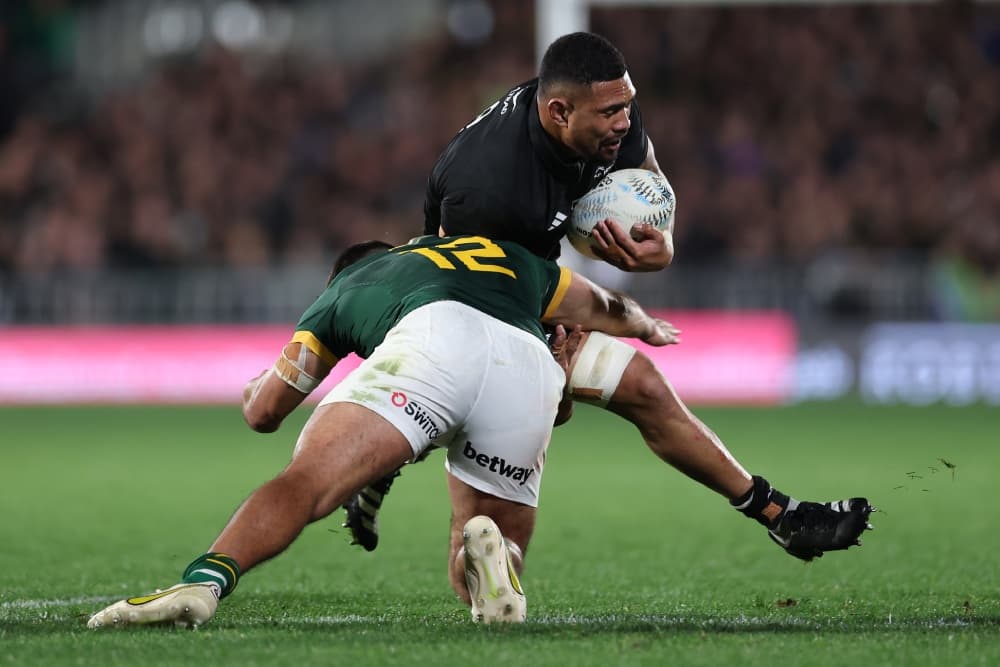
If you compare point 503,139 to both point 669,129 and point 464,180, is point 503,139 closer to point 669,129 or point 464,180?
point 464,180

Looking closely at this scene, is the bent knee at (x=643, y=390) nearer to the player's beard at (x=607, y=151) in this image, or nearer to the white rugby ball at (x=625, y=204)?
the white rugby ball at (x=625, y=204)

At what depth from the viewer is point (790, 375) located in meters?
16.5

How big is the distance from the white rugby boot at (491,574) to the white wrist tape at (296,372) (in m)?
0.80

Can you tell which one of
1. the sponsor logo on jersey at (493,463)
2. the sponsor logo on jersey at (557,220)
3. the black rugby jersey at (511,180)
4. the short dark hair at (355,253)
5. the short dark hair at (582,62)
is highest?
the short dark hair at (582,62)

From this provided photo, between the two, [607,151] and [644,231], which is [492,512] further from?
[607,151]

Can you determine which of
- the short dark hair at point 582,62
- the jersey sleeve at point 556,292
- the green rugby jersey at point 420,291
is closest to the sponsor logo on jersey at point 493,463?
the green rugby jersey at point 420,291

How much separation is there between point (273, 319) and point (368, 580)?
10718mm

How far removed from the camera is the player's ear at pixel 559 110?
5.19 m

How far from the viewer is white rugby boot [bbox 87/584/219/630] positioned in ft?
13.8

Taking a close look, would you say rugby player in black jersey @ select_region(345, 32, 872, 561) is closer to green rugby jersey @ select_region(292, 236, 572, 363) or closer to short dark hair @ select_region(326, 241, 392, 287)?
green rugby jersey @ select_region(292, 236, 572, 363)

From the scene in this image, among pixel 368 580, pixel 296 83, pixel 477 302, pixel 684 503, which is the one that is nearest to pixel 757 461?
pixel 684 503

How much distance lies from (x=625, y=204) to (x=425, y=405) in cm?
127

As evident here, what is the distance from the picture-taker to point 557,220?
216 inches

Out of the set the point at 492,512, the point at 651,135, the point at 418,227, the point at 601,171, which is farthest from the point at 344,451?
the point at 651,135
